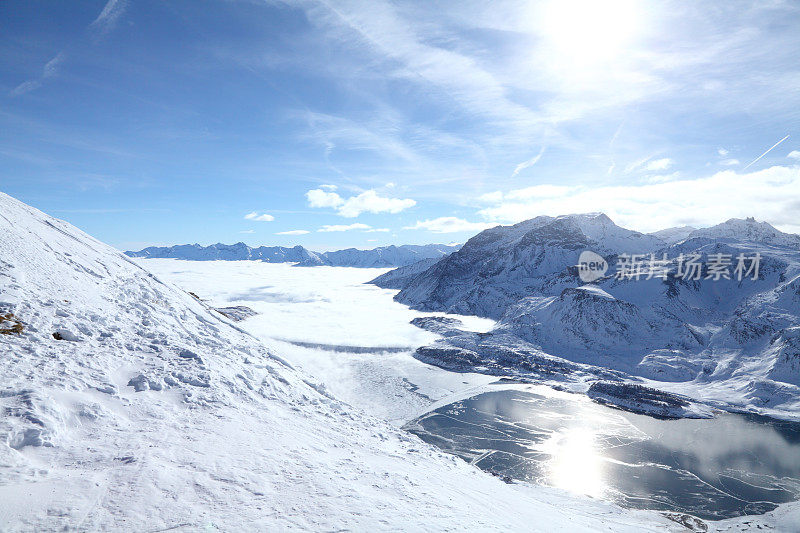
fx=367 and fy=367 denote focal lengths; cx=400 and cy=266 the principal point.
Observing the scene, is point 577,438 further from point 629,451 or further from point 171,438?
point 171,438

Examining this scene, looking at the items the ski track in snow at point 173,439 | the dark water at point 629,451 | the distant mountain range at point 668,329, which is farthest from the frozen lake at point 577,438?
the distant mountain range at point 668,329

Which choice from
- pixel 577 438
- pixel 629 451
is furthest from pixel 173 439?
pixel 629 451

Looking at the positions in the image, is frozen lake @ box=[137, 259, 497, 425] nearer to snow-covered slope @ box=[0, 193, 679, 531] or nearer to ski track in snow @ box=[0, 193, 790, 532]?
snow-covered slope @ box=[0, 193, 679, 531]

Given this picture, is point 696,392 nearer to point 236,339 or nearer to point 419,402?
point 419,402

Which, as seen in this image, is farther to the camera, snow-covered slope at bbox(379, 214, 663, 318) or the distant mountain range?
snow-covered slope at bbox(379, 214, 663, 318)

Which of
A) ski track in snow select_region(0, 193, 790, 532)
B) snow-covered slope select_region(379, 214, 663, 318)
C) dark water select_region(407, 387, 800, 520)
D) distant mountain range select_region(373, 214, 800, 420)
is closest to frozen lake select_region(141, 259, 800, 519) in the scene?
dark water select_region(407, 387, 800, 520)

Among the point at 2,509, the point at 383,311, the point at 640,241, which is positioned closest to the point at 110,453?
the point at 2,509

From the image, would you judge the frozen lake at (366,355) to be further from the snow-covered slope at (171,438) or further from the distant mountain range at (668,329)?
the snow-covered slope at (171,438)
